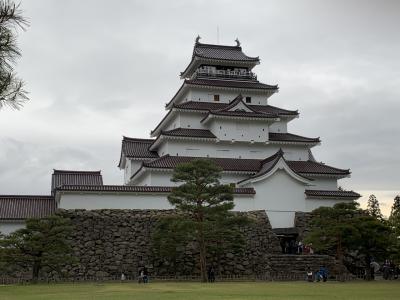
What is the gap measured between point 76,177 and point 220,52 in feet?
46.4

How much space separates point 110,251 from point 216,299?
13.5 meters

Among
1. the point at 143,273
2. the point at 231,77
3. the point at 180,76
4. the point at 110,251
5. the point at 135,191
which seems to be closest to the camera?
the point at 143,273

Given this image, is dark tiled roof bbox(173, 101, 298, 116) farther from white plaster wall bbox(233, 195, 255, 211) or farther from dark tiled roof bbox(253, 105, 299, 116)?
white plaster wall bbox(233, 195, 255, 211)

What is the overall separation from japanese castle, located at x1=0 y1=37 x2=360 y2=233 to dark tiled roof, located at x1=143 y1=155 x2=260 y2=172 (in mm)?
61

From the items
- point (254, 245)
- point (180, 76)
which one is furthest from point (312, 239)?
point (180, 76)

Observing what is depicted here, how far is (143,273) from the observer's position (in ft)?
77.8

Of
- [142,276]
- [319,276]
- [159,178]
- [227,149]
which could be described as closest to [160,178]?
[159,178]

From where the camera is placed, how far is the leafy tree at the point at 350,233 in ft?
78.6

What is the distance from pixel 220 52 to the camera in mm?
39844

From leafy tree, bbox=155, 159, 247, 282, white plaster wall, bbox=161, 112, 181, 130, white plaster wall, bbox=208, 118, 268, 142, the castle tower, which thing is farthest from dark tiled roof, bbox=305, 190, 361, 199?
white plaster wall, bbox=161, 112, 181, 130

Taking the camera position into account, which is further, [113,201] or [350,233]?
[113,201]

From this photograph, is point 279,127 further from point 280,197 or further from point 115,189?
point 115,189

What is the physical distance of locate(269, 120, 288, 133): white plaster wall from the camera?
37375 mm

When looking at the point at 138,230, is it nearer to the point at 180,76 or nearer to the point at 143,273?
the point at 143,273
